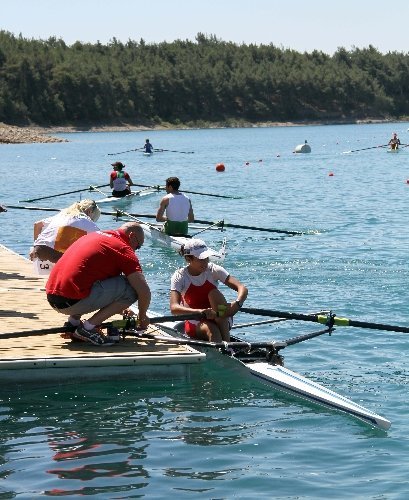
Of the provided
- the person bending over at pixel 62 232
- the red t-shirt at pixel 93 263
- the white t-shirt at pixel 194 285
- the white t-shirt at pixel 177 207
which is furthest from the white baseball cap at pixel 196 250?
the white t-shirt at pixel 177 207

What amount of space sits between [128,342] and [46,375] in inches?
45.0

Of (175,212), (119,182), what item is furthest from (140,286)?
(119,182)

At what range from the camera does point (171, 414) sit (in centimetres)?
1140

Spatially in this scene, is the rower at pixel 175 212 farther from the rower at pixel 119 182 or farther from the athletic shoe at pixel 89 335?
the rower at pixel 119 182

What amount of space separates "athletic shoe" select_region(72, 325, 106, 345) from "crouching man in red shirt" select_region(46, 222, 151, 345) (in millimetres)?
170

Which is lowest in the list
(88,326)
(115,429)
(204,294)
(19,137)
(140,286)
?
(115,429)

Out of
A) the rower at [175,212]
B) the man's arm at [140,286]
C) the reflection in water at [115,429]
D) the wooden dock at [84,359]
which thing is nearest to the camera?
the reflection in water at [115,429]

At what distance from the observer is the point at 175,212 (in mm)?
23125

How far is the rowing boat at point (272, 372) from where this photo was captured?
11242 millimetres

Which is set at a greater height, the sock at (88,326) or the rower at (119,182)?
the rower at (119,182)

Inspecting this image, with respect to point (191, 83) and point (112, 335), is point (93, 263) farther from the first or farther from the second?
point (191, 83)

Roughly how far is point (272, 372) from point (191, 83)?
140478mm

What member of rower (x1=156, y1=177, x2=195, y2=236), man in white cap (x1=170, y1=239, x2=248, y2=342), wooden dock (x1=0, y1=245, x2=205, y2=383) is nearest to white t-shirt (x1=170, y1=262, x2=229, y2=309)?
man in white cap (x1=170, y1=239, x2=248, y2=342)

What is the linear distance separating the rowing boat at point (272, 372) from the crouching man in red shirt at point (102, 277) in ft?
3.02
